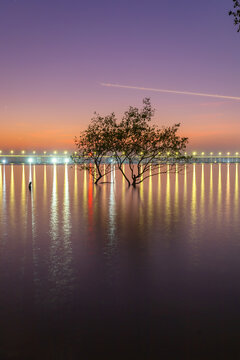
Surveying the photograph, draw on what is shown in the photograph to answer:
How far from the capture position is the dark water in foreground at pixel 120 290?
6.04 metres

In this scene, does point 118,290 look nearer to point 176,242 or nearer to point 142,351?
point 142,351

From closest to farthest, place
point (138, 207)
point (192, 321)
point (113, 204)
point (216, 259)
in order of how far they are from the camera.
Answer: point (192, 321), point (216, 259), point (138, 207), point (113, 204)

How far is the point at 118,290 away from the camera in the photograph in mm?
8453

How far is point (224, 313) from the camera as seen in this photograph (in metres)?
7.21

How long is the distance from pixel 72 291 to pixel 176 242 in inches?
230

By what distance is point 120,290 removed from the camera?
332 inches

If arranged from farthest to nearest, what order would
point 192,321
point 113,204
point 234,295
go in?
point 113,204 → point 234,295 → point 192,321

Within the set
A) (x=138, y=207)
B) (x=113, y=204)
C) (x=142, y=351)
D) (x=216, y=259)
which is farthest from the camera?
(x=113, y=204)

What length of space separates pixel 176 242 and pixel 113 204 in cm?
1211

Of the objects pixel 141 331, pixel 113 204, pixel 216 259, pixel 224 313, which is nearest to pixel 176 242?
pixel 216 259

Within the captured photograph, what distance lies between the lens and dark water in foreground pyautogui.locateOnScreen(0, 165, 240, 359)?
19.8 feet

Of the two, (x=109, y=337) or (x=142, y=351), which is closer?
(x=142, y=351)

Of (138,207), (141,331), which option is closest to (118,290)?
(141,331)

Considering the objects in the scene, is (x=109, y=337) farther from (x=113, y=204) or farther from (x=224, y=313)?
(x=113, y=204)
